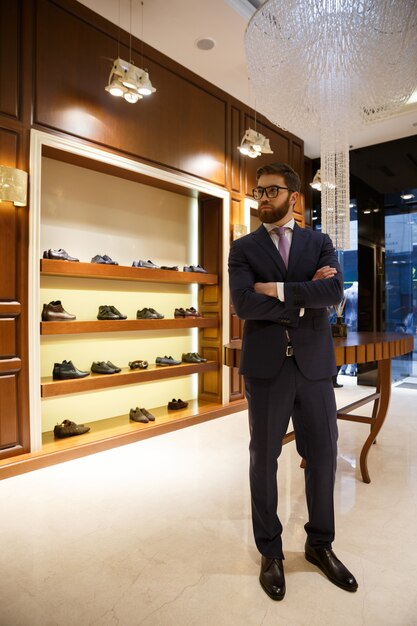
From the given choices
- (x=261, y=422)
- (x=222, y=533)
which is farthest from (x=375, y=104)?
(x=222, y=533)

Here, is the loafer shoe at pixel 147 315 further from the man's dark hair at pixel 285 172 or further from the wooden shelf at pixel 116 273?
the man's dark hair at pixel 285 172

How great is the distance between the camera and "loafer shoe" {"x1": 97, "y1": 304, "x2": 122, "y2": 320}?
380 centimetres

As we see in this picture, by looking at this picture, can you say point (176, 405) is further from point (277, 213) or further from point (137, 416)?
point (277, 213)

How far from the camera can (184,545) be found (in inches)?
76.8

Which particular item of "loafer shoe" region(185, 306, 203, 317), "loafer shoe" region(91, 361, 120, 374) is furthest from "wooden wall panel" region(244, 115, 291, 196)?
"loafer shoe" region(91, 361, 120, 374)

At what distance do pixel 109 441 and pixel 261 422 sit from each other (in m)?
2.14

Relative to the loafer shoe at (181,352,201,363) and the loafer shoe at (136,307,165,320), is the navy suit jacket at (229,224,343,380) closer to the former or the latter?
the loafer shoe at (136,307,165,320)

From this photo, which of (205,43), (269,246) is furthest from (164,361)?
(205,43)

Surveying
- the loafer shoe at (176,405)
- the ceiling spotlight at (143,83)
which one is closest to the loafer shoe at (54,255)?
the ceiling spotlight at (143,83)

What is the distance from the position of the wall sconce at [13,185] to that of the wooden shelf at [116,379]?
139 centimetres

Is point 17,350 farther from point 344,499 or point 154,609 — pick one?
point 344,499

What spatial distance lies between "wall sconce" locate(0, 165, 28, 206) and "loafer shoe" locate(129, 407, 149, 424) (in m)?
2.16

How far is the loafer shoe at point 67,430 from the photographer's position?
344 cm

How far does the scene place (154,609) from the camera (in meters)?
1.52
